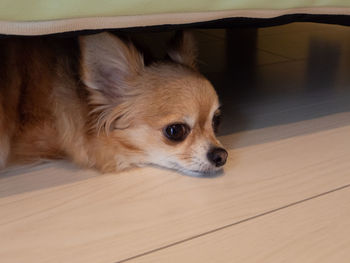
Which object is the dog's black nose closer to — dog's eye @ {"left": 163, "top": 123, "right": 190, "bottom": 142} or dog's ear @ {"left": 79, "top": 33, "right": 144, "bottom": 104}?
dog's eye @ {"left": 163, "top": 123, "right": 190, "bottom": 142}

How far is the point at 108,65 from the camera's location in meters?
1.14

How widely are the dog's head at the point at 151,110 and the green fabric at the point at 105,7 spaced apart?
9.4 inches

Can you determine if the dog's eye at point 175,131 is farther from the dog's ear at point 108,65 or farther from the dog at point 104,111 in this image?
the dog's ear at point 108,65

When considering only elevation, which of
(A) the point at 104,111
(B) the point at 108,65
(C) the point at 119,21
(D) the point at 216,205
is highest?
(C) the point at 119,21

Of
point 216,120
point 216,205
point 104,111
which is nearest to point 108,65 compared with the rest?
point 104,111

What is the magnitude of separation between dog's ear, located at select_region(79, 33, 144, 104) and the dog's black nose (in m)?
0.29

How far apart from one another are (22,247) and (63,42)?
643 mm

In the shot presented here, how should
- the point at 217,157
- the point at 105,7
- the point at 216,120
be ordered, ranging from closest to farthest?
1. the point at 105,7
2. the point at 217,157
3. the point at 216,120

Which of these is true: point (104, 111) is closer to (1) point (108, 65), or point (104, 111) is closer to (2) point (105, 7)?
(1) point (108, 65)

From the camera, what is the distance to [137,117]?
117cm

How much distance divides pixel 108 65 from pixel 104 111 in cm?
13

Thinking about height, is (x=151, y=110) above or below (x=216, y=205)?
above

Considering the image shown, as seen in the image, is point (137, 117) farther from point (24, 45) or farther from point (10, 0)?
point (10, 0)

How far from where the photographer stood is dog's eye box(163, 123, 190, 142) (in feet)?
3.75
